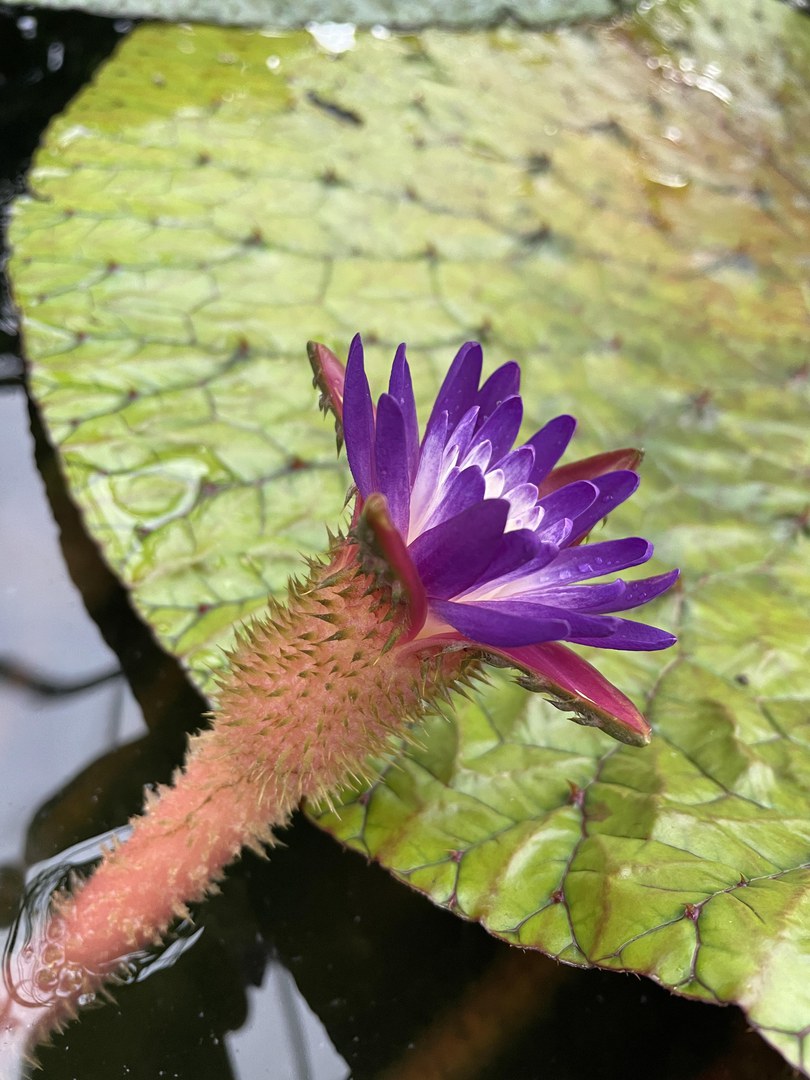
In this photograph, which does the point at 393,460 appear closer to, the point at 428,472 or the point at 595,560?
the point at 428,472

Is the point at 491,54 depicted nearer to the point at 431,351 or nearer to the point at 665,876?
the point at 431,351

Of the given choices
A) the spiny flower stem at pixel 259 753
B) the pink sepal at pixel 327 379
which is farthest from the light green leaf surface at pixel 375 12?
the spiny flower stem at pixel 259 753

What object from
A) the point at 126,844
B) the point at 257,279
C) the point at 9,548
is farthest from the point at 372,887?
the point at 257,279

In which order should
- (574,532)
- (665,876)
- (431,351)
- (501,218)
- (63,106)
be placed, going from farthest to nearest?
(63,106) < (501,218) < (431,351) < (665,876) < (574,532)

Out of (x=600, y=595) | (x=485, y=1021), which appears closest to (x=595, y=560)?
(x=600, y=595)

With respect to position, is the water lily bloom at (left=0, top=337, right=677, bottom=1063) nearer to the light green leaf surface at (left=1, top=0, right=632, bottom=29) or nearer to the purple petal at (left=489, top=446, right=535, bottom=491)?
the purple petal at (left=489, top=446, right=535, bottom=491)

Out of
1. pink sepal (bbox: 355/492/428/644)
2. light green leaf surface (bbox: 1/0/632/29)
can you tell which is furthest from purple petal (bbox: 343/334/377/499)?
light green leaf surface (bbox: 1/0/632/29)
